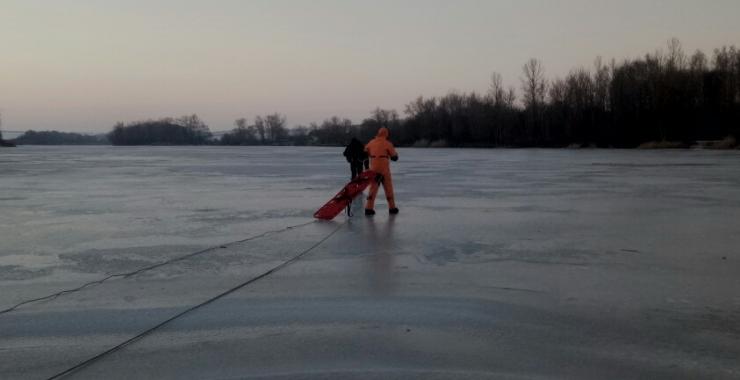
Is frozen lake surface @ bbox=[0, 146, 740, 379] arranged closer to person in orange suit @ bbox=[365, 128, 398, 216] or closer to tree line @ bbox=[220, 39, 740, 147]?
person in orange suit @ bbox=[365, 128, 398, 216]

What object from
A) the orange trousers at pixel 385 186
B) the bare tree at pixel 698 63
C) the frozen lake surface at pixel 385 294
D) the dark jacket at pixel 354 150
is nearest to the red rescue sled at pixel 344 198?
the orange trousers at pixel 385 186

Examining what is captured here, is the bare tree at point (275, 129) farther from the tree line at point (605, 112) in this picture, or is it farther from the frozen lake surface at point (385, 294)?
the frozen lake surface at point (385, 294)

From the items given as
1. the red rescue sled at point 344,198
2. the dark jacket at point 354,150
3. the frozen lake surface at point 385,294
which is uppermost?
the dark jacket at point 354,150

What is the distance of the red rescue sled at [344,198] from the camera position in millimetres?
9859

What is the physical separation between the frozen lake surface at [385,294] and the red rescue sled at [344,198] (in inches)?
9.3

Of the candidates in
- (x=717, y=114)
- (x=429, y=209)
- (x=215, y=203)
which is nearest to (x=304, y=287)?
(x=429, y=209)

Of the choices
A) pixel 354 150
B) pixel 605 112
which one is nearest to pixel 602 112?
pixel 605 112

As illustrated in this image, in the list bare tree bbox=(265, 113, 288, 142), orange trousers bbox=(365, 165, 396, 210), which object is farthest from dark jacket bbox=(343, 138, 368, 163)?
bare tree bbox=(265, 113, 288, 142)

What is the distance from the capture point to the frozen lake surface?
358 centimetres

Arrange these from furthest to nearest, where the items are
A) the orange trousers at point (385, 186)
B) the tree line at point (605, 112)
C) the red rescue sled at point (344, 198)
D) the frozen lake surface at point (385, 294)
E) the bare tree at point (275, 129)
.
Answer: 1. the bare tree at point (275, 129)
2. the tree line at point (605, 112)
3. the orange trousers at point (385, 186)
4. the red rescue sled at point (344, 198)
5. the frozen lake surface at point (385, 294)

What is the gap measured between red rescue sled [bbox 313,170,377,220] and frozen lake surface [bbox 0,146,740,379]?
24cm

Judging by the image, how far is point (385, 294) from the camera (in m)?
5.08

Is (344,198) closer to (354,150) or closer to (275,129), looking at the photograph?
(354,150)

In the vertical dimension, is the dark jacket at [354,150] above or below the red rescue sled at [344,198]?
above
